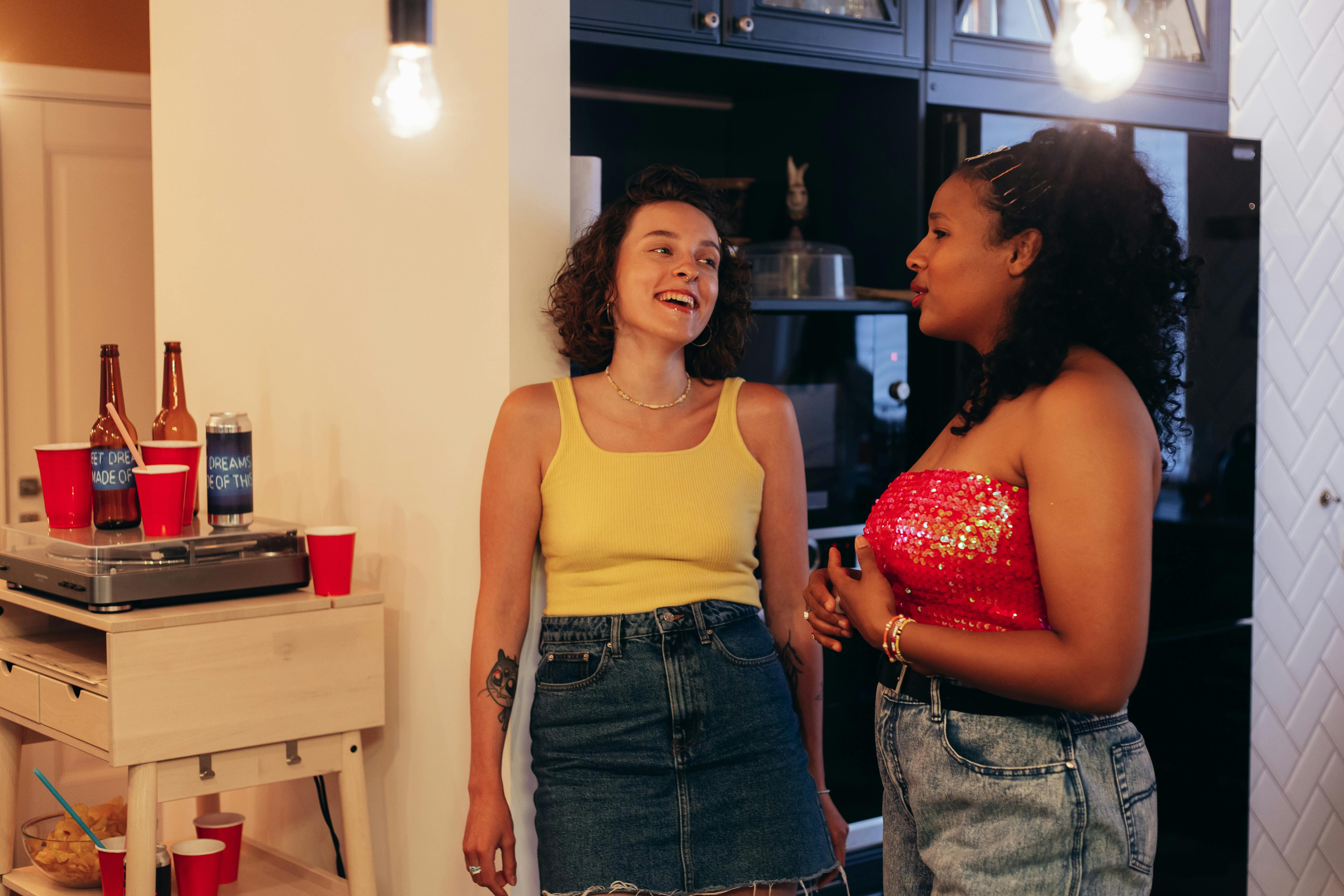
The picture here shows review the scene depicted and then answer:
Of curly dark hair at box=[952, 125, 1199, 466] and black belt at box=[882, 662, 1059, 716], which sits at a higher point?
curly dark hair at box=[952, 125, 1199, 466]

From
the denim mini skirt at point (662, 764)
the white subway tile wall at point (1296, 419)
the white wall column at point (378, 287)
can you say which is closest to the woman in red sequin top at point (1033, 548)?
the denim mini skirt at point (662, 764)

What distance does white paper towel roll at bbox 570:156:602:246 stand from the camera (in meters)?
1.94

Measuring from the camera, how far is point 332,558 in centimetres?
192

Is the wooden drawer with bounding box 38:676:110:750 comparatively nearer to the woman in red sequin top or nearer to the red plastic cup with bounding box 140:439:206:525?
the red plastic cup with bounding box 140:439:206:525

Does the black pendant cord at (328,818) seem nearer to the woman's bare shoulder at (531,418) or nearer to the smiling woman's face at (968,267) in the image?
the woman's bare shoulder at (531,418)

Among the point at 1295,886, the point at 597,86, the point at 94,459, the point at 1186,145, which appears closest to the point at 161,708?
the point at 94,459

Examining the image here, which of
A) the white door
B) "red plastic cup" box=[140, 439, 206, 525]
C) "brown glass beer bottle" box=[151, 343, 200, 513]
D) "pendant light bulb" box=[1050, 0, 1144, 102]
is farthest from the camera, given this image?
the white door

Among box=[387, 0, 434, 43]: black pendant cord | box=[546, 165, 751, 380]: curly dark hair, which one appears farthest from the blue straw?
box=[387, 0, 434, 43]: black pendant cord

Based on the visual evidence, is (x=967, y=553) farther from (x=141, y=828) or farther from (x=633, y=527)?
(x=141, y=828)

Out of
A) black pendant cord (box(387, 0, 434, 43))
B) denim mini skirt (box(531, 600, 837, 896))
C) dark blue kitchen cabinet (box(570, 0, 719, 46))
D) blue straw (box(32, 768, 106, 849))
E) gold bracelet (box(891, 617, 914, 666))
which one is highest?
dark blue kitchen cabinet (box(570, 0, 719, 46))

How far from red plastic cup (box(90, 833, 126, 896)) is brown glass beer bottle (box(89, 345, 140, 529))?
51cm

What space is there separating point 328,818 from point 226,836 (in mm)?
174

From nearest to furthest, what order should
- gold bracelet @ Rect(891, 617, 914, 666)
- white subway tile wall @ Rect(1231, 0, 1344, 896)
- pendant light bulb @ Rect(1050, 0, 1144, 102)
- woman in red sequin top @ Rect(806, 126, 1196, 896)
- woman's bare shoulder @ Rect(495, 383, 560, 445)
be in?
woman in red sequin top @ Rect(806, 126, 1196, 896) < gold bracelet @ Rect(891, 617, 914, 666) < woman's bare shoulder @ Rect(495, 383, 560, 445) < pendant light bulb @ Rect(1050, 0, 1144, 102) < white subway tile wall @ Rect(1231, 0, 1344, 896)

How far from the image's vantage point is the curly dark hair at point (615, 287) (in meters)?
1.78
